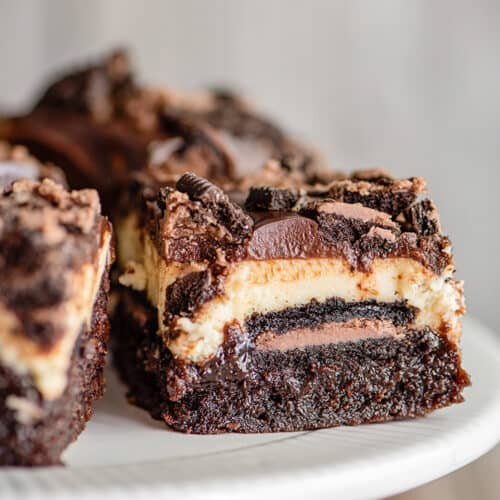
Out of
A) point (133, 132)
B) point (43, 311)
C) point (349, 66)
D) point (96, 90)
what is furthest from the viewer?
point (349, 66)

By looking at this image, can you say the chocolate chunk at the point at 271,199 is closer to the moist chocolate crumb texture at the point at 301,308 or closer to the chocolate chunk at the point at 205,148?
the moist chocolate crumb texture at the point at 301,308

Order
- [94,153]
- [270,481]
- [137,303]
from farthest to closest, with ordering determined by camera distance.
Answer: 1. [94,153]
2. [137,303]
3. [270,481]

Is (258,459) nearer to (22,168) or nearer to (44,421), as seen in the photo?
(44,421)

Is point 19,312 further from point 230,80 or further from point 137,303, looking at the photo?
point 230,80

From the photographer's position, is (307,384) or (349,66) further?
(349,66)

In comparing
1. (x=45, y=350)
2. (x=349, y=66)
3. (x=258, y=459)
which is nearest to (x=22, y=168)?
(x=45, y=350)

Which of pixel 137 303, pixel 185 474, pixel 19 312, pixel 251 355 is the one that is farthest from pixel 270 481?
pixel 137 303
